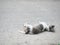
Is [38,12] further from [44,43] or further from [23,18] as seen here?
[44,43]

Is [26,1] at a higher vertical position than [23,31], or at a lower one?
higher

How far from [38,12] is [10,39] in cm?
148

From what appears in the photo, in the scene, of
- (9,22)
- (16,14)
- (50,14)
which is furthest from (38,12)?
(9,22)

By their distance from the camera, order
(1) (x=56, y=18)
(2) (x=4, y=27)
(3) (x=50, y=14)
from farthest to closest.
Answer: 1. (3) (x=50, y=14)
2. (1) (x=56, y=18)
3. (2) (x=4, y=27)

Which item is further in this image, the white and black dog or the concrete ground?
the white and black dog

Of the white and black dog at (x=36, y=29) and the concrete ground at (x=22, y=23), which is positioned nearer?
the concrete ground at (x=22, y=23)

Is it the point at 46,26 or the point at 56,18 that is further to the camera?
the point at 56,18

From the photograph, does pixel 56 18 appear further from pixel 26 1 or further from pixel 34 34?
pixel 26 1

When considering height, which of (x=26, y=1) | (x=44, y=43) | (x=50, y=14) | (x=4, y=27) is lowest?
(x=44, y=43)

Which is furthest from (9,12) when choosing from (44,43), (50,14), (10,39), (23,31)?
(44,43)

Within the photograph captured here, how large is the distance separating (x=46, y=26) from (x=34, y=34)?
0.26 meters

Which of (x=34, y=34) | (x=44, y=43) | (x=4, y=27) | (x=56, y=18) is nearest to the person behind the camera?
(x=44, y=43)

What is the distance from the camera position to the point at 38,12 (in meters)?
3.30

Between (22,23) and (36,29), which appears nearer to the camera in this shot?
(36,29)
